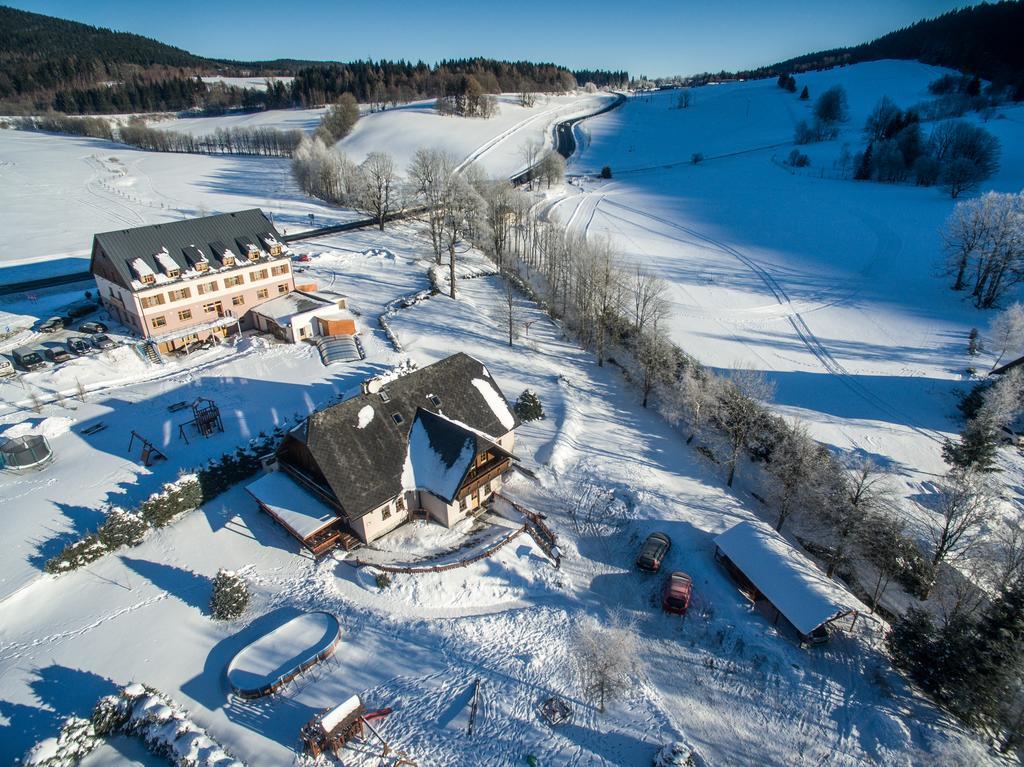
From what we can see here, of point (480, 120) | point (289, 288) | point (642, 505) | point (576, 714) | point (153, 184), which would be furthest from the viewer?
point (480, 120)

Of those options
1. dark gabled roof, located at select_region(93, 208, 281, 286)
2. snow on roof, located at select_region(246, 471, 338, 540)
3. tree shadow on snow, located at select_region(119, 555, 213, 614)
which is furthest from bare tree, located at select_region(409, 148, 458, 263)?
tree shadow on snow, located at select_region(119, 555, 213, 614)

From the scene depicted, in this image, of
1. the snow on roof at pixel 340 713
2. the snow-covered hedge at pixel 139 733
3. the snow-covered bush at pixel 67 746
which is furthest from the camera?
the snow on roof at pixel 340 713

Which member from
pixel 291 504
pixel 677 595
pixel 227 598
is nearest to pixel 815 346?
pixel 677 595

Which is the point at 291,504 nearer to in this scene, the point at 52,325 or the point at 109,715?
the point at 109,715

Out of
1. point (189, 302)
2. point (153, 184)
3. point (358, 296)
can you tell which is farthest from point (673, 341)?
point (153, 184)

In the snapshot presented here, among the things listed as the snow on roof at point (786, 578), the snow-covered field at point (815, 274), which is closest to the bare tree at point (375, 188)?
the snow-covered field at point (815, 274)

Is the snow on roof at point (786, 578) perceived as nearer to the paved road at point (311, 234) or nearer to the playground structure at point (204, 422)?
the playground structure at point (204, 422)

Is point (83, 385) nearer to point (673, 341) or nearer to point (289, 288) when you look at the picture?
point (289, 288)
